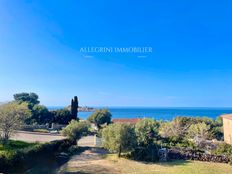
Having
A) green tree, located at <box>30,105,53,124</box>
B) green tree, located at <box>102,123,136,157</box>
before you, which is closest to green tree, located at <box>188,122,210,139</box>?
green tree, located at <box>102,123,136,157</box>

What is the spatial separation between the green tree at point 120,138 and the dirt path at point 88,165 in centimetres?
185

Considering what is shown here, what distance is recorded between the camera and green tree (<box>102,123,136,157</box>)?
2156 cm

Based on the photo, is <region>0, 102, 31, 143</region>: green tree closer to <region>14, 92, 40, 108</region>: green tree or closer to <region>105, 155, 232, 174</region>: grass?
<region>105, 155, 232, 174</region>: grass

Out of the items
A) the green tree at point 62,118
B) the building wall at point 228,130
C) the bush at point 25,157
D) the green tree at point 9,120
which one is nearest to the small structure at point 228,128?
the building wall at point 228,130

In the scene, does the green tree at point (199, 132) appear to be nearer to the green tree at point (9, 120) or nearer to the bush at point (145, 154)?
the bush at point (145, 154)

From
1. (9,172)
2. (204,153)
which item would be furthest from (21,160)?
(204,153)

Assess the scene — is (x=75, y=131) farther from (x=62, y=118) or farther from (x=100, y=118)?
(x=62, y=118)

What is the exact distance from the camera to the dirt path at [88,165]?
53.0ft

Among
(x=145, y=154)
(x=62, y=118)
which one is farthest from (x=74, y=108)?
(x=145, y=154)

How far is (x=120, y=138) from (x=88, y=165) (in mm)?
4625

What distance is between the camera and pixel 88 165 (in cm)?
1828

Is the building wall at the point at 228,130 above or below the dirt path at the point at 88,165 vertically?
above

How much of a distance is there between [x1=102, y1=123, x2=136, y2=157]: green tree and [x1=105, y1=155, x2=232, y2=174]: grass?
1341 millimetres

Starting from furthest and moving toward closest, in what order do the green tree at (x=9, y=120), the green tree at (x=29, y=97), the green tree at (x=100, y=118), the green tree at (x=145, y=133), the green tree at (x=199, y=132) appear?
the green tree at (x=29, y=97), the green tree at (x=100, y=118), the green tree at (x=199, y=132), the green tree at (x=9, y=120), the green tree at (x=145, y=133)
